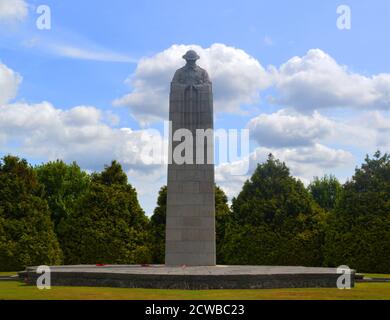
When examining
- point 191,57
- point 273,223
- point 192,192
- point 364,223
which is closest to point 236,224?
point 273,223

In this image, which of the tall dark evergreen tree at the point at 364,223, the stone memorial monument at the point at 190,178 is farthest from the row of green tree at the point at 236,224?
the stone memorial monument at the point at 190,178

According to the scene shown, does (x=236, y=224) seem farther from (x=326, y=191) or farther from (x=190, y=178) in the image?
(x=326, y=191)

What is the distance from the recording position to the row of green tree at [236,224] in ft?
118

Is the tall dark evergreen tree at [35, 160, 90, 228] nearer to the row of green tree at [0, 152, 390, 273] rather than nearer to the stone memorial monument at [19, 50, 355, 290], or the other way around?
the row of green tree at [0, 152, 390, 273]

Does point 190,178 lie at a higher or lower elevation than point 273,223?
higher

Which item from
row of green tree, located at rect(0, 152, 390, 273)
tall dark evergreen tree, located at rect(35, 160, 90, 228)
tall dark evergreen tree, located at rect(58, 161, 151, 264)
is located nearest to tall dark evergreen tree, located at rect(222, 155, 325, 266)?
row of green tree, located at rect(0, 152, 390, 273)

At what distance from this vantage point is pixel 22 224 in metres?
37.2

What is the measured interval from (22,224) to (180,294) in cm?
2217

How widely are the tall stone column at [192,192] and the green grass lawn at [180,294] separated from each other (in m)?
7.40

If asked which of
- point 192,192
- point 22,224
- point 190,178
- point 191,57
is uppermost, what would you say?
point 191,57

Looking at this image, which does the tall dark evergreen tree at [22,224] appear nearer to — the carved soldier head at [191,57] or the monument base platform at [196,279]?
the monument base platform at [196,279]

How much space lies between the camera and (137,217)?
40.8 metres

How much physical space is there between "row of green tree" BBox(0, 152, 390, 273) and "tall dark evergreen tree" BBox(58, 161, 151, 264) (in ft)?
0.22
